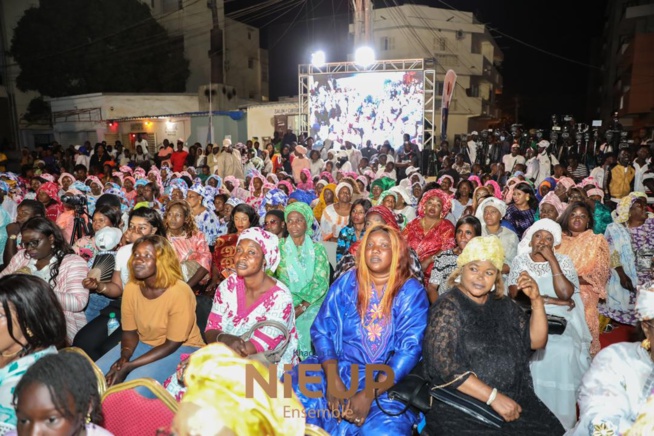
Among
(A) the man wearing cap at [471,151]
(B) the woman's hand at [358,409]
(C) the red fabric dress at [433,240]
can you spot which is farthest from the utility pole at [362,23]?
(B) the woman's hand at [358,409]

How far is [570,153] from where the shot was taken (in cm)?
1376

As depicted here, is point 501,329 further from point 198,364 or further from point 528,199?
point 528,199

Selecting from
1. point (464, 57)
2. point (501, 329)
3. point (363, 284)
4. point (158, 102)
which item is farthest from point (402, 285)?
point (464, 57)

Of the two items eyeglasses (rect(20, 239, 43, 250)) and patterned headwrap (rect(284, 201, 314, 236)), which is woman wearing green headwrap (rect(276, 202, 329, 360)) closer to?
patterned headwrap (rect(284, 201, 314, 236))

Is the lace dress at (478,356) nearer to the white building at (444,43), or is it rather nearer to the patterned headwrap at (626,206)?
the patterned headwrap at (626,206)

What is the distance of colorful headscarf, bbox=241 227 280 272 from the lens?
3.47m

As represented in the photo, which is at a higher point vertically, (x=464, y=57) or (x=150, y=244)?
(x=464, y=57)

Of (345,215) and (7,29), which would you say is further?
(7,29)

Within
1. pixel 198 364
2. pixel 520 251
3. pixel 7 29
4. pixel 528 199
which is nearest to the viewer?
pixel 198 364

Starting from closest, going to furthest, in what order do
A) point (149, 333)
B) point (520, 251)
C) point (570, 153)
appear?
1. point (149, 333)
2. point (520, 251)
3. point (570, 153)

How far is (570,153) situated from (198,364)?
1437 cm

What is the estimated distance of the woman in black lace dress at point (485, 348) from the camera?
8.98 ft

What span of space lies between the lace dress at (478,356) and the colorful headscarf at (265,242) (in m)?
1.22

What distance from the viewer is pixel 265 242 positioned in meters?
3.50
